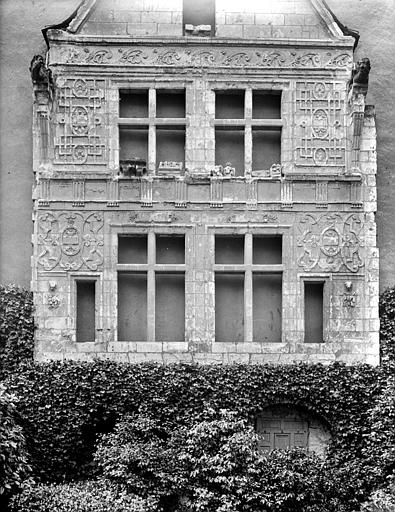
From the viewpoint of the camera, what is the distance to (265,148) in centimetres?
2472

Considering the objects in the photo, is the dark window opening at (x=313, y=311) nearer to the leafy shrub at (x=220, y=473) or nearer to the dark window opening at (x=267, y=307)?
the dark window opening at (x=267, y=307)

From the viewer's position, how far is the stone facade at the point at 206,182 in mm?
23562

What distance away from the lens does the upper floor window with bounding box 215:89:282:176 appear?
24.5 m

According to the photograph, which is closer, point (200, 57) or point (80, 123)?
point (80, 123)

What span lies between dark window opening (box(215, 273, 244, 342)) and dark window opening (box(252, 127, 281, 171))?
8.29 feet

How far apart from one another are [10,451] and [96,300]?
394cm

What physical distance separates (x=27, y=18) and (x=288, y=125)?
20.8ft

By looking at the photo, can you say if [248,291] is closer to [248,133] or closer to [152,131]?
[248,133]

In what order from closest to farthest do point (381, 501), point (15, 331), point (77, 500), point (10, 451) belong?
point (77, 500), point (381, 501), point (10, 451), point (15, 331)

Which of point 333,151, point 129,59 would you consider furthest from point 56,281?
point 333,151

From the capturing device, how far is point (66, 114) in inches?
953

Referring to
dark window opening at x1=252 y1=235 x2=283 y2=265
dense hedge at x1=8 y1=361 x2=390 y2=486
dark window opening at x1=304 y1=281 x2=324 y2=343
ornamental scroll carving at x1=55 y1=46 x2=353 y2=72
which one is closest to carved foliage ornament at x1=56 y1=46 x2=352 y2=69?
ornamental scroll carving at x1=55 y1=46 x2=353 y2=72

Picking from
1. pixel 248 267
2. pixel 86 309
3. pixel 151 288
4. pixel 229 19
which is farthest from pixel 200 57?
pixel 86 309

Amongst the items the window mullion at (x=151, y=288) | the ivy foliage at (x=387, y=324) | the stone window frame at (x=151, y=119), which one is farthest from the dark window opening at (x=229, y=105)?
the ivy foliage at (x=387, y=324)
